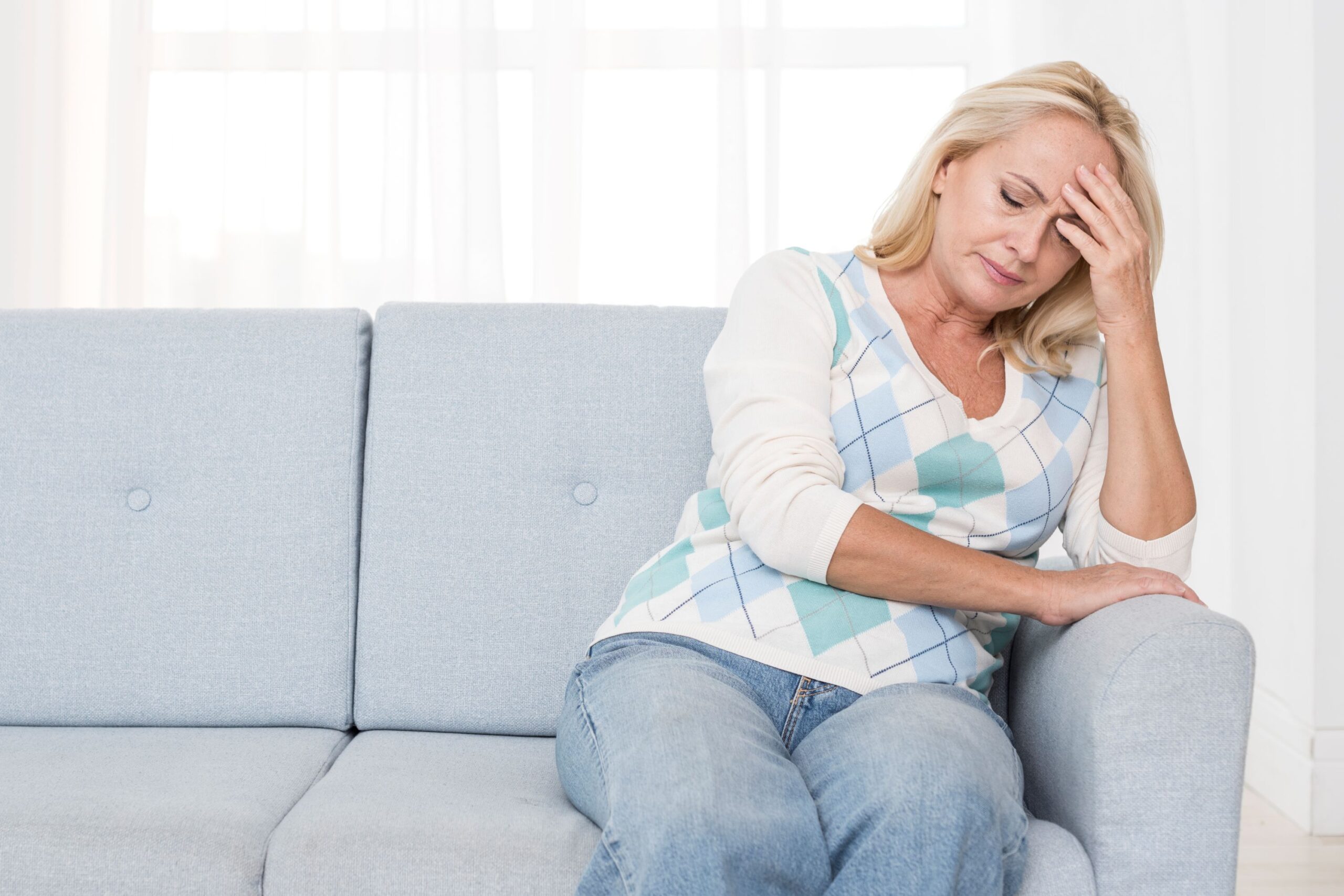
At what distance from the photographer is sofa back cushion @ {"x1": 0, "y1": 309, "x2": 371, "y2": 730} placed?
147cm

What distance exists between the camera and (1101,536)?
4.37ft

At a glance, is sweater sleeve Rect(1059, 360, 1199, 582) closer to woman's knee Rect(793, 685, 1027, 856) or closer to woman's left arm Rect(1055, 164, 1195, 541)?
woman's left arm Rect(1055, 164, 1195, 541)

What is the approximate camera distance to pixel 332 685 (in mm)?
1478

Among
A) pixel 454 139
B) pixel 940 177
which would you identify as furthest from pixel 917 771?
pixel 454 139

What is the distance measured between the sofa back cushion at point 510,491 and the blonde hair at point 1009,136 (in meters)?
0.29

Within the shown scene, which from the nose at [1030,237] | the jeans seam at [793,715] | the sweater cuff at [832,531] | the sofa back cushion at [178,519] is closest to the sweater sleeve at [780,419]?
the sweater cuff at [832,531]

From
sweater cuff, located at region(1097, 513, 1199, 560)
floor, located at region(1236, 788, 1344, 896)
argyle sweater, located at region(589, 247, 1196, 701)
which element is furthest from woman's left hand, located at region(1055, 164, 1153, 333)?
floor, located at region(1236, 788, 1344, 896)

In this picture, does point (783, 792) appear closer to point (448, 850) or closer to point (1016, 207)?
point (448, 850)

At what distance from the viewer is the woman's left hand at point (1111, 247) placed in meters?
→ 1.30

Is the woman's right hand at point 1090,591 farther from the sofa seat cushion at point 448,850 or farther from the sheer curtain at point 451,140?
the sheer curtain at point 451,140

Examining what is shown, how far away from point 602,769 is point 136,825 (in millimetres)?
459

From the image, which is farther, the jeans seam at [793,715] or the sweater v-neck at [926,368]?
the sweater v-neck at [926,368]

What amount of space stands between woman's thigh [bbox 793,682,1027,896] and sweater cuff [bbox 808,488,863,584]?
15 cm

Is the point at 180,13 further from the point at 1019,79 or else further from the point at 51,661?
the point at 1019,79
